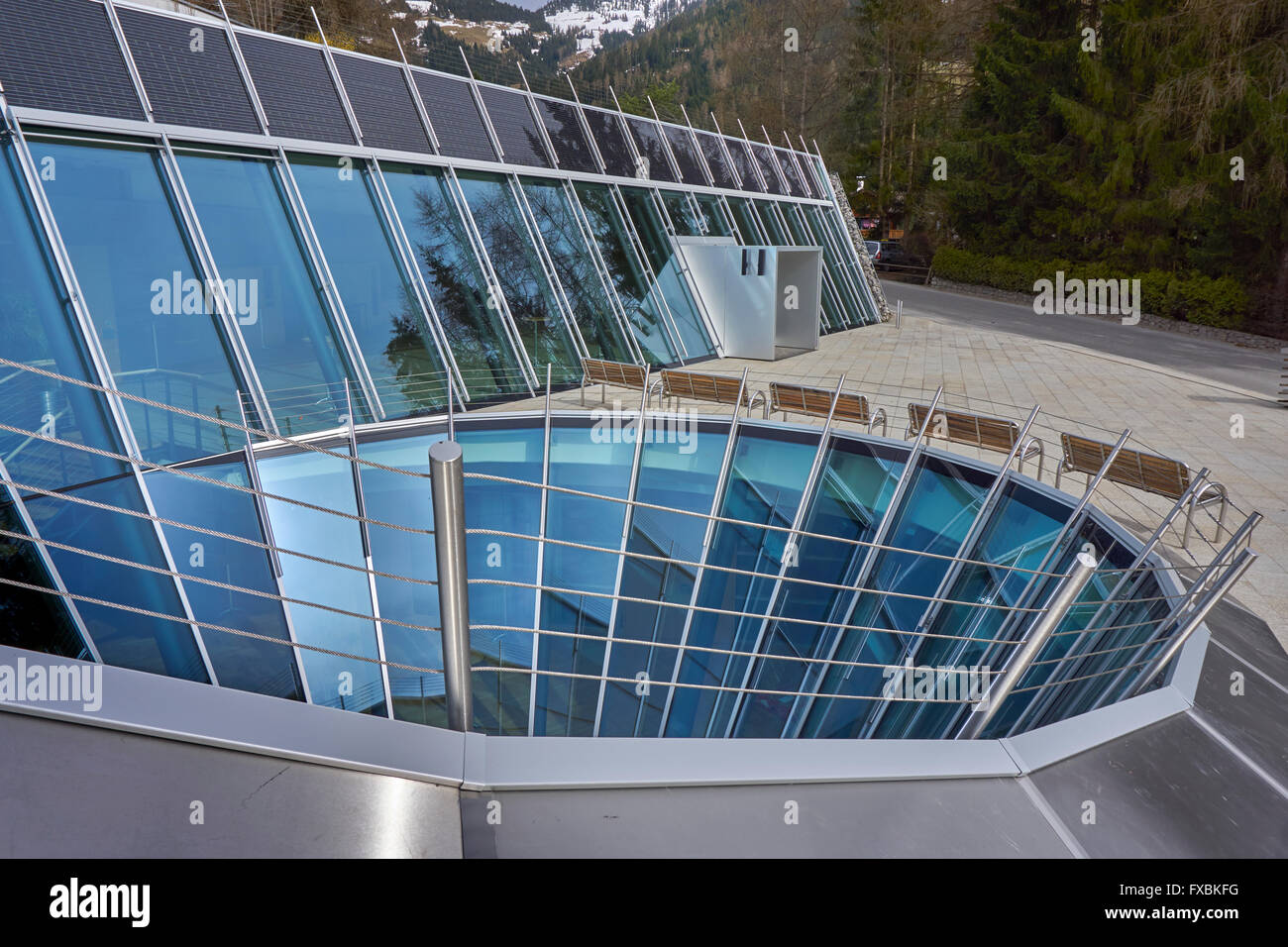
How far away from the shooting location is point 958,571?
756 cm

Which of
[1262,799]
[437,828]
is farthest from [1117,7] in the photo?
[437,828]

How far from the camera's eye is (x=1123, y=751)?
280 cm

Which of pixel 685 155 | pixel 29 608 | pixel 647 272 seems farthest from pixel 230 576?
pixel 685 155

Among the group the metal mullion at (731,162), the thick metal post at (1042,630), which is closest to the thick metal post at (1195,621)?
the thick metal post at (1042,630)

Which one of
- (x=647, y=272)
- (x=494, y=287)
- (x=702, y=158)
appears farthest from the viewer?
(x=702, y=158)

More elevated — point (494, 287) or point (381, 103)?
point (381, 103)

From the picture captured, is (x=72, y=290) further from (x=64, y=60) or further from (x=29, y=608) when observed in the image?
(x=29, y=608)

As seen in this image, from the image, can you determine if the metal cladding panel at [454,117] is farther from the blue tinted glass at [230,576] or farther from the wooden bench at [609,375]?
the blue tinted glass at [230,576]

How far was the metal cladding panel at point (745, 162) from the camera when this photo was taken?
2094 cm

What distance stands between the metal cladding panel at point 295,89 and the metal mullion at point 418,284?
31.3 inches

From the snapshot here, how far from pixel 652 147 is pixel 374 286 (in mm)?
9062

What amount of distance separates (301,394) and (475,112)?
21.8ft

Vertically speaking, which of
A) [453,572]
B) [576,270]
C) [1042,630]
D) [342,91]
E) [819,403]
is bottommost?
[1042,630]
